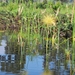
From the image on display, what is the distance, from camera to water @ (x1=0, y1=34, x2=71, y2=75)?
6.09 m

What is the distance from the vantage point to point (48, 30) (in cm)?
981

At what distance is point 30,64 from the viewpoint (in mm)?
6715

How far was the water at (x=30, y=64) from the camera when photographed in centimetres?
609

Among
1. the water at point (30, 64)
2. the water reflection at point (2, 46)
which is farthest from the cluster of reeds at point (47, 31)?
the water at point (30, 64)

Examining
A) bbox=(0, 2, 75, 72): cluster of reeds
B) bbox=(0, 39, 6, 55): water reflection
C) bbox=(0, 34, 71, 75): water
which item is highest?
bbox=(0, 2, 75, 72): cluster of reeds

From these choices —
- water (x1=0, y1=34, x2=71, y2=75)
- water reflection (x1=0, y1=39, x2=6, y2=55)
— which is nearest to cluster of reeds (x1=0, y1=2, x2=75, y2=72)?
water reflection (x1=0, y1=39, x2=6, y2=55)

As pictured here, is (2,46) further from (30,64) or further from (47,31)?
(30,64)

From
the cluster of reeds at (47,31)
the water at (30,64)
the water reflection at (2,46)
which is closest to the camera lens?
the water at (30,64)

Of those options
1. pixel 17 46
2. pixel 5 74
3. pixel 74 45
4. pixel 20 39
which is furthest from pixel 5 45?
pixel 5 74

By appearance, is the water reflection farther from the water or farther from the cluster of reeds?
the cluster of reeds

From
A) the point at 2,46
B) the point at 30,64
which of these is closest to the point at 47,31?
the point at 2,46

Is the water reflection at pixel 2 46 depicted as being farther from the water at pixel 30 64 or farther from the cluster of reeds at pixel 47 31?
the cluster of reeds at pixel 47 31

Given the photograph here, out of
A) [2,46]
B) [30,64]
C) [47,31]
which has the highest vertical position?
[47,31]

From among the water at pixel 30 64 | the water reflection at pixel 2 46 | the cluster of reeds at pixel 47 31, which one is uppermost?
the cluster of reeds at pixel 47 31
